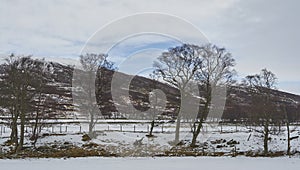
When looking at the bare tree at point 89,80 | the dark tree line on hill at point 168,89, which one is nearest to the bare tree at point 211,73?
the dark tree line on hill at point 168,89

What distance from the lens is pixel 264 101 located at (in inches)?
1039

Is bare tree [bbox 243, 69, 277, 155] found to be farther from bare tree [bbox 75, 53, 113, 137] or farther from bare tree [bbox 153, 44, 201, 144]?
bare tree [bbox 75, 53, 113, 137]

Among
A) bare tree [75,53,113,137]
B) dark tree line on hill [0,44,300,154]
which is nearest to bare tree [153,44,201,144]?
dark tree line on hill [0,44,300,154]

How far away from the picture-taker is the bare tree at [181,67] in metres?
32.6

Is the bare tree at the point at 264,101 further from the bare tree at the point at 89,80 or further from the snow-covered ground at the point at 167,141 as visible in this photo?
the bare tree at the point at 89,80

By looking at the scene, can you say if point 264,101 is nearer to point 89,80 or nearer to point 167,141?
point 167,141

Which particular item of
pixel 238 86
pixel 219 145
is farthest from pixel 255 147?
pixel 238 86

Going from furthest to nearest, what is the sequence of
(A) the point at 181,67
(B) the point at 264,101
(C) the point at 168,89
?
1. (C) the point at 168,89
2. (A) the point at 181,67
3. (B) the point at 264,101

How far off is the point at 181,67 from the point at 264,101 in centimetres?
918

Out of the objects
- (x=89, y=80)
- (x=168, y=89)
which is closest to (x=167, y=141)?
(x=168, y=89)

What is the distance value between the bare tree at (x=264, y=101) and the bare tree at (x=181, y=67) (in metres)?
6.17

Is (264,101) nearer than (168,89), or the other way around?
(264,101)

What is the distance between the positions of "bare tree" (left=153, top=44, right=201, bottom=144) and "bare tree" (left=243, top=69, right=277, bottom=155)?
20.2ft

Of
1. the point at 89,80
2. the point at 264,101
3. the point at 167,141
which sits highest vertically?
the point at 89,80
